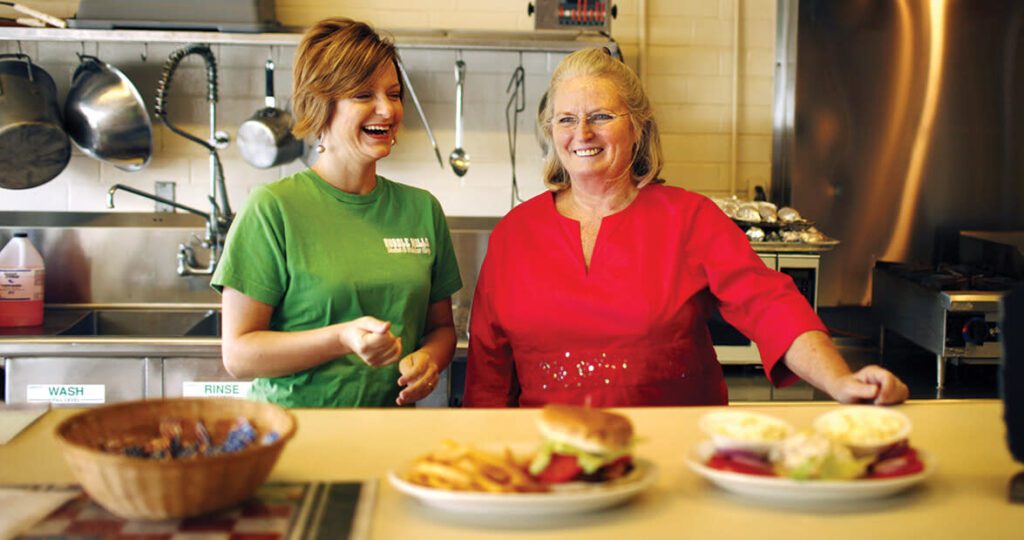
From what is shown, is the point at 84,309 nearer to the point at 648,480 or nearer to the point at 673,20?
the point at 673,20

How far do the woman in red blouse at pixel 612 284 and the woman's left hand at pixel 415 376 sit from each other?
1.05 feet

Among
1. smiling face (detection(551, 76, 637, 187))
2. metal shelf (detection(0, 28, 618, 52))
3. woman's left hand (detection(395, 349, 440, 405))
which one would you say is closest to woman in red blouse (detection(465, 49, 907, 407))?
smiling face (detection(551, 76, 637, 187))

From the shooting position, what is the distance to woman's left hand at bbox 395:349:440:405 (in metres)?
1.83

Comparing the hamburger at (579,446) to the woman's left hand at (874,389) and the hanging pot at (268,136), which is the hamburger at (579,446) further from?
the hanging pot at (268,136)

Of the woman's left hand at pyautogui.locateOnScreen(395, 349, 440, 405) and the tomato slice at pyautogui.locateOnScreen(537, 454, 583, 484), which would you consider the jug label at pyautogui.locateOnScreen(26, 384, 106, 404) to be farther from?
the tomato slice at pyautogui.locateOnScreen(537, 454, 583, 484)

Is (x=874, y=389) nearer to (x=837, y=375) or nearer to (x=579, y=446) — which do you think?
(x=837, y=375)

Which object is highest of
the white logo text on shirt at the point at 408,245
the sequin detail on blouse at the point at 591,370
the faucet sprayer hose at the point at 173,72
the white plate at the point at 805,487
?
the faucet sprayer hose at the point at 173,72

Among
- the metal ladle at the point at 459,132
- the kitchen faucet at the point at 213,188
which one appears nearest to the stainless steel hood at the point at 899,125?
the metal ladle at the point at 459,132

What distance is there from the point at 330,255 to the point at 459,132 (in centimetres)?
167

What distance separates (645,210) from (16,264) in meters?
2.20

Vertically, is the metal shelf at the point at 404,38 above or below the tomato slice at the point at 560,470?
above

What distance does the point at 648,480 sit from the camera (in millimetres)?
1251

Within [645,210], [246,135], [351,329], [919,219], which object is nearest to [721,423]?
[351,329]

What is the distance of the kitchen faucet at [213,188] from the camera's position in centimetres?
335
